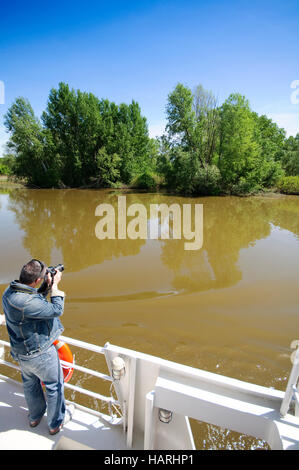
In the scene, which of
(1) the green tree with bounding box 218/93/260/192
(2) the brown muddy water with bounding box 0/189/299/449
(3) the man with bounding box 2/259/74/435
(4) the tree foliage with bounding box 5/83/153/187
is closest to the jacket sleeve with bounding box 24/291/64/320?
(3) the man with bounding box 2/259/74/435

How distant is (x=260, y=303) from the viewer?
4637mm

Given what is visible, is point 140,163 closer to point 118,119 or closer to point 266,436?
point 118,119

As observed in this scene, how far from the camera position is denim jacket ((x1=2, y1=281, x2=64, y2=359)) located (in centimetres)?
159

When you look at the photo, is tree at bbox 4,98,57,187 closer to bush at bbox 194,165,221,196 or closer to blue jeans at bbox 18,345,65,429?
bush at bbox 194,165,221,196

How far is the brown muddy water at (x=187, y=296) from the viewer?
10.5 ft

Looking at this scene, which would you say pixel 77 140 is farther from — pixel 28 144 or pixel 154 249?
pixel 154 249

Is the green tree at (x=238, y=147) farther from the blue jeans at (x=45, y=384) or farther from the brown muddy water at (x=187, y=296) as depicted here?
the blue jeans at (x=45, y=384)

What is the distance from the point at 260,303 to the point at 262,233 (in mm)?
6086

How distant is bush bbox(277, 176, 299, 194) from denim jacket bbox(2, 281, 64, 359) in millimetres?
25616

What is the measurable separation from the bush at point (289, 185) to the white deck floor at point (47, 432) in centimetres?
2548

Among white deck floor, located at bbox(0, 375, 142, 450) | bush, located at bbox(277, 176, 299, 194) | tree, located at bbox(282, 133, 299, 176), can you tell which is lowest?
white deck floor, located at bbox(0, 375, 142, 450)

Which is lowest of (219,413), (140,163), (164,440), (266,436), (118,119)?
(164,440)

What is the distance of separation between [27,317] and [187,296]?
379 cm

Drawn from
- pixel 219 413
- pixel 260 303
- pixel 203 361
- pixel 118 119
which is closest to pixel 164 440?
pixel 219 413
